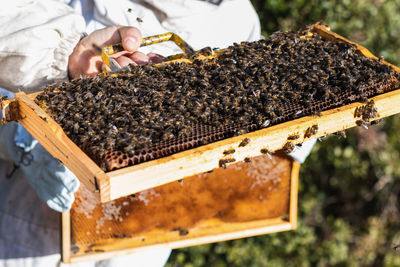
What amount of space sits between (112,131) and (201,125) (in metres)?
0.55

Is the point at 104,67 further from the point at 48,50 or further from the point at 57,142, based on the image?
the point at 57,142

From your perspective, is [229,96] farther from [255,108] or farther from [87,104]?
[87,104]

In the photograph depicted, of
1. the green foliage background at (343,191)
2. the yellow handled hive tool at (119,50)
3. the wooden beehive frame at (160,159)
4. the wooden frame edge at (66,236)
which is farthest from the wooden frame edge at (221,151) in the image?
the green foliage background at (343,191)

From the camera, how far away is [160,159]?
237 cm

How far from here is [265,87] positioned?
2.96 metres

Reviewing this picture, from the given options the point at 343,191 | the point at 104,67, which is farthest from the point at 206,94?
the point at 343,191

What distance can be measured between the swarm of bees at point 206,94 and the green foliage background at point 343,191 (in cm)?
365

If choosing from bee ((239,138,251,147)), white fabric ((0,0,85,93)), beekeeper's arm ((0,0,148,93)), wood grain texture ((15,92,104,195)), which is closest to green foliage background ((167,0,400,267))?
beekeeper's arm ((0,0,148,93))

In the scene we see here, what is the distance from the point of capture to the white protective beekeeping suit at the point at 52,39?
3297 mm

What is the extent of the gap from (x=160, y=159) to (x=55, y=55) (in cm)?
159

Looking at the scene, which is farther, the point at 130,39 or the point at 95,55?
the point at 95,55

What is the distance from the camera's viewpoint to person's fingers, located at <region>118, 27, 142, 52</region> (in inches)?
128

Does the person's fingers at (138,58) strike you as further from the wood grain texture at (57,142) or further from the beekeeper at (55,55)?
the wood grain texture at (57,142)

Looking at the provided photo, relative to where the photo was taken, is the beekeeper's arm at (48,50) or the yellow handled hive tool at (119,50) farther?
the beekeeper's arm at (48,50)
